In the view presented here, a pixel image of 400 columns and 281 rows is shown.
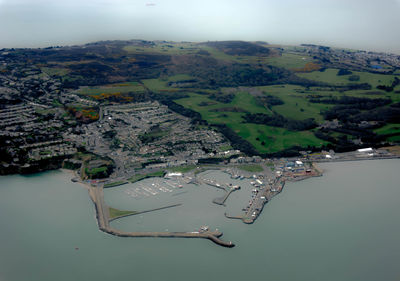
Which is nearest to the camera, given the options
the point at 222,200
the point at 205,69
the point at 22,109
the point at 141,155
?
the point at 222,200

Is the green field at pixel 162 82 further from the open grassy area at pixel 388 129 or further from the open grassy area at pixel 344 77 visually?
the open grassy area at pixel 388 129

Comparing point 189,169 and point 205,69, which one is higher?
point 205,69

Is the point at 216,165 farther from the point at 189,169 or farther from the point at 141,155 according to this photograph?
the point at 141,155

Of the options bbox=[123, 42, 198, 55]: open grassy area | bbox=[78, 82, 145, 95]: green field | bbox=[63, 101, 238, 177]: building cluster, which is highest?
bbox=[123, 42, 198, 55]: open grassy area

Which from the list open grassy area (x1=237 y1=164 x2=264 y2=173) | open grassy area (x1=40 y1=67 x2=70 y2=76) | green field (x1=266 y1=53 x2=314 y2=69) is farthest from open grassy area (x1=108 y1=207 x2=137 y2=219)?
green field (x1=266 y1=53 x2=314 y2=69)

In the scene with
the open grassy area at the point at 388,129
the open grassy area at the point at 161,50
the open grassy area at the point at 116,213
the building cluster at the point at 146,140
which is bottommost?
the open grassy area at the point at 116,213

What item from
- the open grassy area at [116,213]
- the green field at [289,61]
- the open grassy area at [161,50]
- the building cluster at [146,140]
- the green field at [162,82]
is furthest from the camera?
the open grassy area at [161,50]

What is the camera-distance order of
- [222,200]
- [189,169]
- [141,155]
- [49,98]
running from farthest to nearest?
[49,98] < [141,155] < [189,169] < [222,200]

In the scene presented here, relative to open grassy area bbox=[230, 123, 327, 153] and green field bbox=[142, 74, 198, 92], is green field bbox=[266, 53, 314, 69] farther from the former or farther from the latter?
open grassy area bbox=[230, 123, 327, 153]

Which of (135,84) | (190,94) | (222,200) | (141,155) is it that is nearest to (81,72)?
(135,84)

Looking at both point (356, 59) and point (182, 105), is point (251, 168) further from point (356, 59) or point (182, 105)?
point (356, 59)

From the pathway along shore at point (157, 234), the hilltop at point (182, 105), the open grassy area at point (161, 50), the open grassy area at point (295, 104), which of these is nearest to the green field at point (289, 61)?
the hilltop at point (182, 105)
